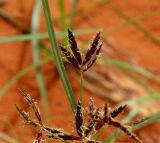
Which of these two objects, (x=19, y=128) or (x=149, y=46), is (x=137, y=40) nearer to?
(x=149, y=46)

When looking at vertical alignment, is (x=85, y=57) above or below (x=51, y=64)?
below

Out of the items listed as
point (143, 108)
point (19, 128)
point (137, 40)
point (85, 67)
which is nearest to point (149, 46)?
point (137, 40)

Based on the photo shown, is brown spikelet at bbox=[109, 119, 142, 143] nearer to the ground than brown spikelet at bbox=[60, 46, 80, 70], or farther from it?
nearer to the ground

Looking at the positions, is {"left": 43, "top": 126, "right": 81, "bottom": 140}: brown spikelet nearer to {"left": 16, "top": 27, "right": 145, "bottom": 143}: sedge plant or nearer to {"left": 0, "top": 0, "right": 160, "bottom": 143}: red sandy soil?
{"left": 16, "top": 27, "right": 145, "bottom": 143}: sedge plant

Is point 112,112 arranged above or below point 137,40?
below

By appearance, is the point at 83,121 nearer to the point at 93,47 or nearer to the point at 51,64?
the point at 93,47

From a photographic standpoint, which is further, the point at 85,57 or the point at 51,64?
the point at 51,64

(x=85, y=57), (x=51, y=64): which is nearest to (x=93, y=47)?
(x=85, y=57)

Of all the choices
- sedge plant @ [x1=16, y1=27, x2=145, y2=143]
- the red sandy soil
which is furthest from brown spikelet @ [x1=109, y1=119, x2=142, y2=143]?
the red sandy soil

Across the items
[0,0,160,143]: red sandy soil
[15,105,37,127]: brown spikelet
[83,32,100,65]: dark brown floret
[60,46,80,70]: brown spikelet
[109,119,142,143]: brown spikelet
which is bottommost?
[109,119,142,143]: brown spikelet
